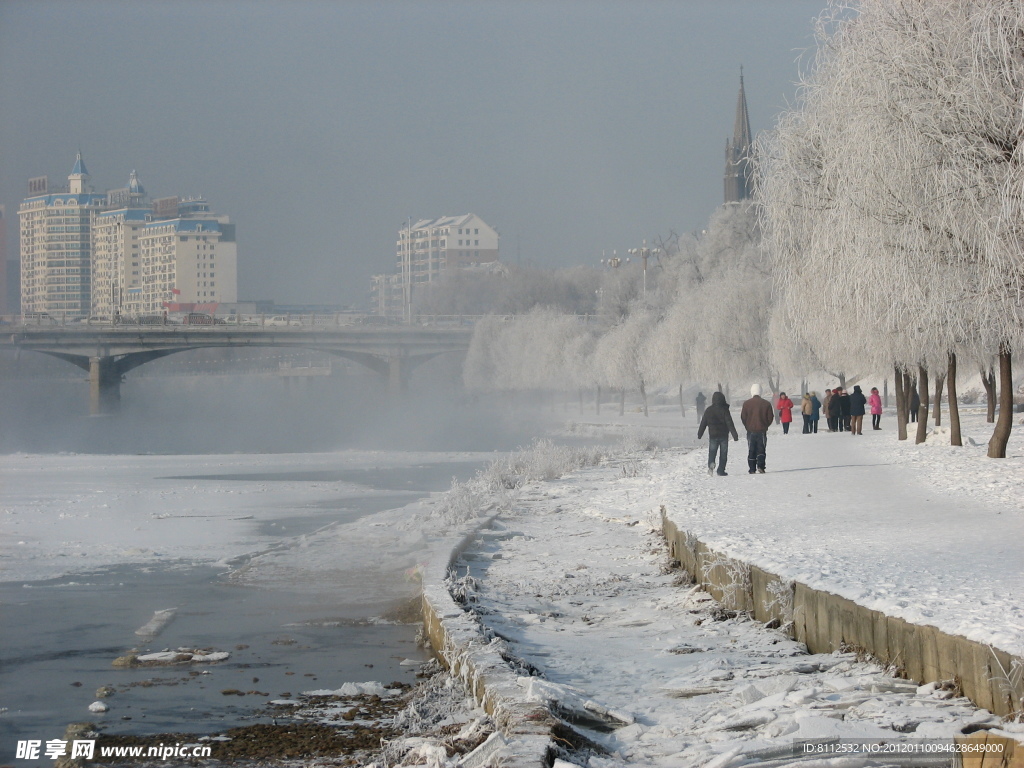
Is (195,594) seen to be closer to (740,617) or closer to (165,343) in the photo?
(740,617)

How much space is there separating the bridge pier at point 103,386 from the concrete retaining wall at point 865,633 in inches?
2973

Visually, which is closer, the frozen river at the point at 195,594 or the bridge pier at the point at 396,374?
the frozen river at the point at 195,594

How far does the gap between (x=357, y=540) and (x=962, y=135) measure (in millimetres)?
9399

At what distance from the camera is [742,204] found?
77.1 m

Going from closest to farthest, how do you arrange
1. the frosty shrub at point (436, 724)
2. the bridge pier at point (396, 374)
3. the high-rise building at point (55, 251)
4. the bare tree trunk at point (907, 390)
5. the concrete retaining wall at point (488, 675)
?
the concrete retaining wall at point (488, 675) < the frosty shrub at point (436, 724) < the bare tree trunk at point (907, 390) < the bridge pier at point (396, 374) < the high-rise building at point (55, 251)

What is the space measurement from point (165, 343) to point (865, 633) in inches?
3112

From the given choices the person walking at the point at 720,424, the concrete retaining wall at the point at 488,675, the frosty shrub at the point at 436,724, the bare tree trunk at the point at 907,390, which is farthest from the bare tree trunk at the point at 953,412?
the frosty shrub at the point at 436,724

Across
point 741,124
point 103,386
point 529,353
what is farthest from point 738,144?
point 103,386

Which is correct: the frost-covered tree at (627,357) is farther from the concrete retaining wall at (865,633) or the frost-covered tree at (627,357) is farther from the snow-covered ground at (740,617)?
the concrete retaining wall at (865,633)

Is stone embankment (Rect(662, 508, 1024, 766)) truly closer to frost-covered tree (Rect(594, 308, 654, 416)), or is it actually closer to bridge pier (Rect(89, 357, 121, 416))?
frost-covered tree (Rect(594, 308, 654, 416))

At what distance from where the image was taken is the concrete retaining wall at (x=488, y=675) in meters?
5.73

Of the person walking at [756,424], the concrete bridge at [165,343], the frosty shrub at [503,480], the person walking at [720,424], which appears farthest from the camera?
the concrete bridge at [165,343]

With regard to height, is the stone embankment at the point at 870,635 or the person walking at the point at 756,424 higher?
the person walking at the point at 756,424

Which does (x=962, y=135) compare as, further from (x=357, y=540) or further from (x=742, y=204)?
(x=742, y=204)
